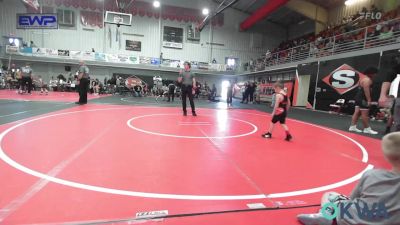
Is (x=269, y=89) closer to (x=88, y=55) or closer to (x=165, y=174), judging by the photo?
(x=88, y=55)

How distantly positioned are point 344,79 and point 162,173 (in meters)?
13.3

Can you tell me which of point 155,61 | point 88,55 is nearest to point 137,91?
point 155,61

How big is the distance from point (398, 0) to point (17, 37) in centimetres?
2898

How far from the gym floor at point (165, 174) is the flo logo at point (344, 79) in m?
8.92

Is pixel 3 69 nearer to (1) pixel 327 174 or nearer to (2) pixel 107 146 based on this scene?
(2) pixel 107 146

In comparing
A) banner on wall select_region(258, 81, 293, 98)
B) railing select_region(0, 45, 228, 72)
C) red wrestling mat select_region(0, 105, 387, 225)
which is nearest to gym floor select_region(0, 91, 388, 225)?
red wrestling mat select_region(0, 105, 387, 225)

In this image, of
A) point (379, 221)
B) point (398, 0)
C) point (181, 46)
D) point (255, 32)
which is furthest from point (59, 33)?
point (379, 221)

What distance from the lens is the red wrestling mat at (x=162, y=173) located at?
2.08m

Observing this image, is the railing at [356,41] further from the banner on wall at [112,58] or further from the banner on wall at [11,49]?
the banner on wall at [11,49]

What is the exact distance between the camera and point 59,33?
24.1 meters

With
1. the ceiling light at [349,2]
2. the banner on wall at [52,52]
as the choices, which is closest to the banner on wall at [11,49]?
the banner on wall at [52,52]

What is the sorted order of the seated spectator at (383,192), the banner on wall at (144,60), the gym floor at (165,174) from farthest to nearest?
the banner on wall at (144,60), the gym floor at (165,174), the seated spectator at (383,192)

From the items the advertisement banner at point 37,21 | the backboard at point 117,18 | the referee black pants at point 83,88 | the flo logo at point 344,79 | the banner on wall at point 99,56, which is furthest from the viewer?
the banner on wall at point 99,56

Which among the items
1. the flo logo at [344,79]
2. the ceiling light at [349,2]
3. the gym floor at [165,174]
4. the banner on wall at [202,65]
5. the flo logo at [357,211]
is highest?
the ceiling light at [349,2]
